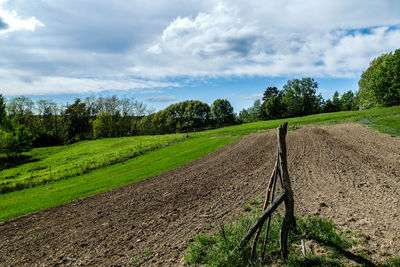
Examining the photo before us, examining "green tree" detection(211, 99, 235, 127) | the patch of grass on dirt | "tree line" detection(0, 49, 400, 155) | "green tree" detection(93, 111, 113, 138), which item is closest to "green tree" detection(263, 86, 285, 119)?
"tree line" detection(0, 49, 400, 155)

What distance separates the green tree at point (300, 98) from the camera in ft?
254

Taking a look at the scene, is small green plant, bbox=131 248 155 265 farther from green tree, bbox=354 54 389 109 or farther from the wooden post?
green tree, bbox=354 54 389 109

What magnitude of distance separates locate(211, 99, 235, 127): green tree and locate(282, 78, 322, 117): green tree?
20.2 meters

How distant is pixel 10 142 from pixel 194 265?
6226 cm

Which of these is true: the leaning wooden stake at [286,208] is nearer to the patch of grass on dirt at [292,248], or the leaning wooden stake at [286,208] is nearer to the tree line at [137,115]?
the patch of grass on dirt at [292,248]

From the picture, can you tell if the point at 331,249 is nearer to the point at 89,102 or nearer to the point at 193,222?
the point at 193,222

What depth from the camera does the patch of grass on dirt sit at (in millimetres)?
5180

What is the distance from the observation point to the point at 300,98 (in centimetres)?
7762

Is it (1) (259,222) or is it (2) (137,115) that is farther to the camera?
(2) (137,115)

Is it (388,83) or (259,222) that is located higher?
(388,83)

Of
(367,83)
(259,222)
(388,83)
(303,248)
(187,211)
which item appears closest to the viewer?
(259,222)

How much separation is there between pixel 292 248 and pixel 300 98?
80.7 meters

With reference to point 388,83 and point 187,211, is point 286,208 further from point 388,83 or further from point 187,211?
point 388,83

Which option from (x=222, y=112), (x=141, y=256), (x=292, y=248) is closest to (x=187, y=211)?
(x=141, y=256)
